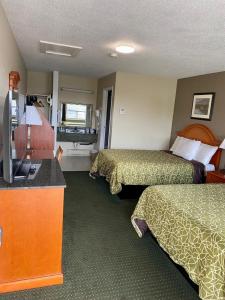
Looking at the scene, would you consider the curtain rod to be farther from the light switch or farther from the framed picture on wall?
the framed picture on wall

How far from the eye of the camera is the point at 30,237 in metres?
1.75

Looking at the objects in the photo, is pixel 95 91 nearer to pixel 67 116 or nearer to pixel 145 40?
pixel 67 116

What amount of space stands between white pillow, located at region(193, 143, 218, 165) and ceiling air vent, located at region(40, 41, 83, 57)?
269cm

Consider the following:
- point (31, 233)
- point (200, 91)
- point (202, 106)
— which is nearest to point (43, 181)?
point (31, 233)

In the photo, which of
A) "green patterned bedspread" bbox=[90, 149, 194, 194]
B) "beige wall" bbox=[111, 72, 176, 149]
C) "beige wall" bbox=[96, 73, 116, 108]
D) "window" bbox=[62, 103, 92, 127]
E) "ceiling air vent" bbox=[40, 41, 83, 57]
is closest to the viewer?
"ceiling air vent" bbox=[40, 41, 83, 57]

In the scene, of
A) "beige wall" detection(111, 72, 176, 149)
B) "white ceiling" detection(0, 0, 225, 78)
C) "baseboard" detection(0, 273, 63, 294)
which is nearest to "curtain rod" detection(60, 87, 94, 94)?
"beige wall" detection(111, 72, 176, 149)

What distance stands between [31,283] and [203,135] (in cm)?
379

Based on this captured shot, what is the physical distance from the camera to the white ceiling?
1.82 m

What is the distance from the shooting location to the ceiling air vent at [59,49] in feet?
10.0

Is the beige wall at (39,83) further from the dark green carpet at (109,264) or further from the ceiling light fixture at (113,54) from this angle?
the dark green carpet at (109,264)

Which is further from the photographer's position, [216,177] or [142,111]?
[142,111]

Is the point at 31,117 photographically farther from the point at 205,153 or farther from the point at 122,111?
the point at 205,153

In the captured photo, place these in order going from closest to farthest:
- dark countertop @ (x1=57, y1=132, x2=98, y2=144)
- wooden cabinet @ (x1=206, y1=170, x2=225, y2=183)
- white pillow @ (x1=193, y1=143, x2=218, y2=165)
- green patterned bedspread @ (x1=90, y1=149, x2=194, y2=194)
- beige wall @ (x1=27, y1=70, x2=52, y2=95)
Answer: wooden cabinet @ (x1=206, y1=170, x2=225, y2=183) → green patterned bedspread @ (x1=90, y1=149, x2=194, y2=194) → white pillow @ (x1=193, y1=143, x2=218, y2=165) → beige wall @ (x1=27, y1=70, x2=52, y2=95) → dark countertop @ (x1=57, y1=132, x2=98, y2=144)

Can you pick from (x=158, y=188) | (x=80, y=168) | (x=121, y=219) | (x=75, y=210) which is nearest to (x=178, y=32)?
(x=158, y=188)
